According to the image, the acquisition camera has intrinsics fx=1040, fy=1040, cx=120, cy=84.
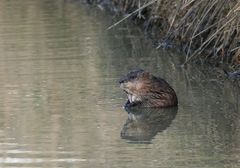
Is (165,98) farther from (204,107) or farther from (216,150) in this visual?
(216,150)

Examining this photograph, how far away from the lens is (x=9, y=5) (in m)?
18.9

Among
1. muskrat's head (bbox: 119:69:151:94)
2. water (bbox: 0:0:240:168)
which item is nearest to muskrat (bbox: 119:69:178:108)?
muskrat's head (bbox: 119:69:151:94)

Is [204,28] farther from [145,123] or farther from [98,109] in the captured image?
[145,123]

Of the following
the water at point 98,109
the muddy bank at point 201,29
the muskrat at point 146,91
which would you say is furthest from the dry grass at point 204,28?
the muskrat at point 146,91

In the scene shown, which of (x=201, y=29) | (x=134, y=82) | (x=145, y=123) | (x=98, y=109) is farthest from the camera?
(x=201, y=29)

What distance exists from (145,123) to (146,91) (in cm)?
91

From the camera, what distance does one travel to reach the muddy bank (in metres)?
12.6

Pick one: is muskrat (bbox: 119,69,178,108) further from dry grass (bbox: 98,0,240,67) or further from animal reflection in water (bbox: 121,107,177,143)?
dry grass (bbox: 98,0,240,67)

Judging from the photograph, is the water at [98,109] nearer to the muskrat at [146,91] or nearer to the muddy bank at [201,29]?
the muskrat at [146,91]

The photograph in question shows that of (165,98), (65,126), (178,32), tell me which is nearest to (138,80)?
(165,98)

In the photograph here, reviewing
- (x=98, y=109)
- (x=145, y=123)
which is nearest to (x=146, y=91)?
(x=98, y=109)

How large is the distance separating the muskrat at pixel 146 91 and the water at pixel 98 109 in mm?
133

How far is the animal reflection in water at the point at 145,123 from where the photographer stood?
30.9 ft

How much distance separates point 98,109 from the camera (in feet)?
34.2
